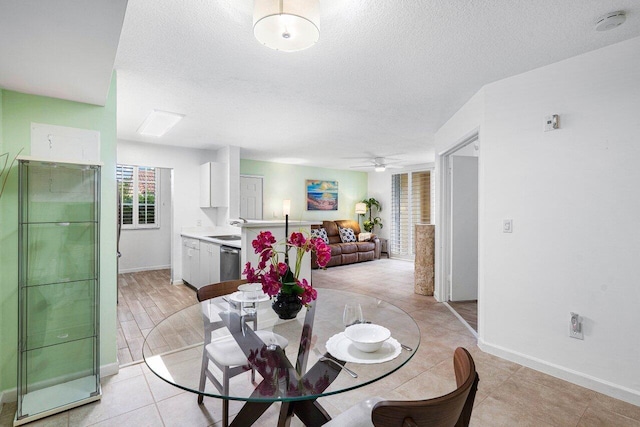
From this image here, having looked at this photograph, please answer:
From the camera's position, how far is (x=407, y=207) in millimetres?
8086

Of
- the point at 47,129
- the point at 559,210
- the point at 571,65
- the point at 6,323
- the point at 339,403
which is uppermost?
the point at 571,65

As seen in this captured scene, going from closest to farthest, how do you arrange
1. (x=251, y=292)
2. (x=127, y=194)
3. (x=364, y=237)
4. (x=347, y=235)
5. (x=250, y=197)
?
(x=251, y=292), (x=127, y=194), (x=250, y=197), (x=347, y=235), (x=364, y=237)

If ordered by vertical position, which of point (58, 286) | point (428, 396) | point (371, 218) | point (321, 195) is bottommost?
point (428, 396)

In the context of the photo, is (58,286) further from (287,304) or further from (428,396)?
(428,396)

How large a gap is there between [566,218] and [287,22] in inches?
95.8

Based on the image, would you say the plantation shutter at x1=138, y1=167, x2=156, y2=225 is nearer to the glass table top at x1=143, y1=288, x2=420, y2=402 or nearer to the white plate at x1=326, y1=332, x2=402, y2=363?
the glass table top at x1=143, y1=288, x2=420, y2=402

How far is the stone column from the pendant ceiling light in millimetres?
3674

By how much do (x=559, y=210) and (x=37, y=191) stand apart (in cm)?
378

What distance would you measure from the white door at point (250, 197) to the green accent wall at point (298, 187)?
132 millimetres

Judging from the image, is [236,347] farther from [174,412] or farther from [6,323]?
[6,323]

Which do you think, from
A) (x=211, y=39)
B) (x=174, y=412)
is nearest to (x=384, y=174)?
(x=211, y=39)

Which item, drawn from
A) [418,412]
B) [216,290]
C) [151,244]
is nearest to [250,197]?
[151,244]

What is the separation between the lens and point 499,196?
108 inches

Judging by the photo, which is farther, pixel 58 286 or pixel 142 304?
pixel 142 304
